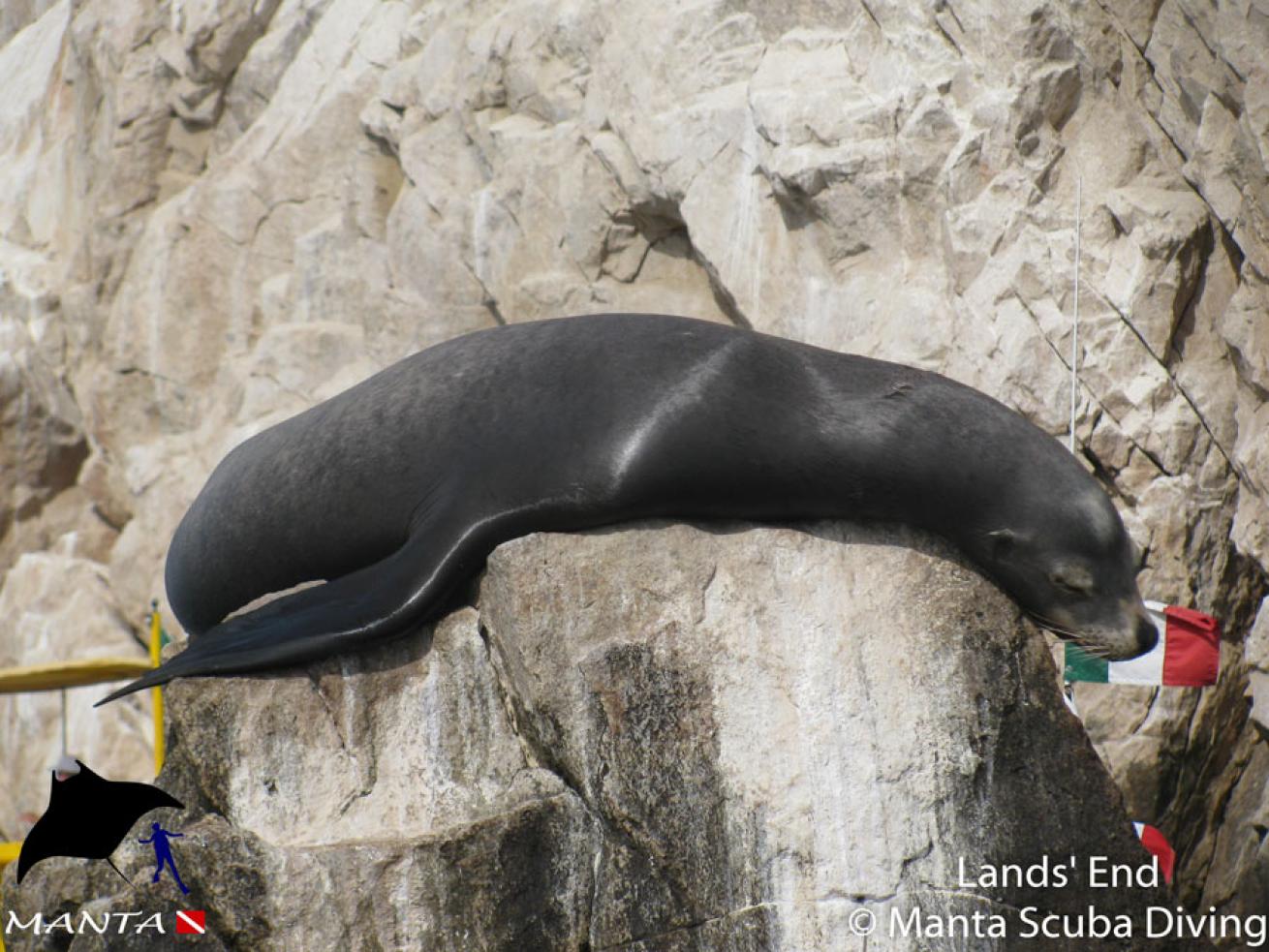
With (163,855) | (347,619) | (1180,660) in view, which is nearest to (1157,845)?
(1180,660)

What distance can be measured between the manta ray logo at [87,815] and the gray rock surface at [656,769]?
85 mm

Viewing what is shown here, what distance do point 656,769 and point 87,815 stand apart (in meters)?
1.45

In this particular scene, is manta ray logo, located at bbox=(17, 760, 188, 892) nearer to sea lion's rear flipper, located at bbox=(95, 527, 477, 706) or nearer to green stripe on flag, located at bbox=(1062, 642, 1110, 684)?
sea lion's rear flipper, located at bbox=(95, 527, 477, 706)

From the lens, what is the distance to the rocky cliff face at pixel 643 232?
9086 millimetres

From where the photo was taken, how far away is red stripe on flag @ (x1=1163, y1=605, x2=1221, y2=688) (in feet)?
24.5

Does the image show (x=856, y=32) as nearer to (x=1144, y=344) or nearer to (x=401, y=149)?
(x=1144, y=344)

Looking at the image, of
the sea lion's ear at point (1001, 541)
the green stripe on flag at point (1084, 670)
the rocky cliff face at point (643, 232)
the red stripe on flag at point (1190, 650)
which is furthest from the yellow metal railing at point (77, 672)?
the sea lion's ear at point (1001, 541)

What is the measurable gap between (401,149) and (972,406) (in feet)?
28.1

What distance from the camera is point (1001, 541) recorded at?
4324 millimetres

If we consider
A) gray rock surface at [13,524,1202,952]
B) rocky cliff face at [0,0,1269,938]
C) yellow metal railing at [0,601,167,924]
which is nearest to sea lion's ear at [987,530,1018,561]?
gray rock surface at [13,524,1202,952]

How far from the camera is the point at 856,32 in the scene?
1000 centimetres

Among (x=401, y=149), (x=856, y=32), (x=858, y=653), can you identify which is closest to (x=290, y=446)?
(x=858, y=653)

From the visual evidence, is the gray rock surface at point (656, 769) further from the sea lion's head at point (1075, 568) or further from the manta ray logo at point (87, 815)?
the sea lion's head at point (1075, 568)

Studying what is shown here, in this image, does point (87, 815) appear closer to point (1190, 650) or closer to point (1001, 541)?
point (1001, 541)
